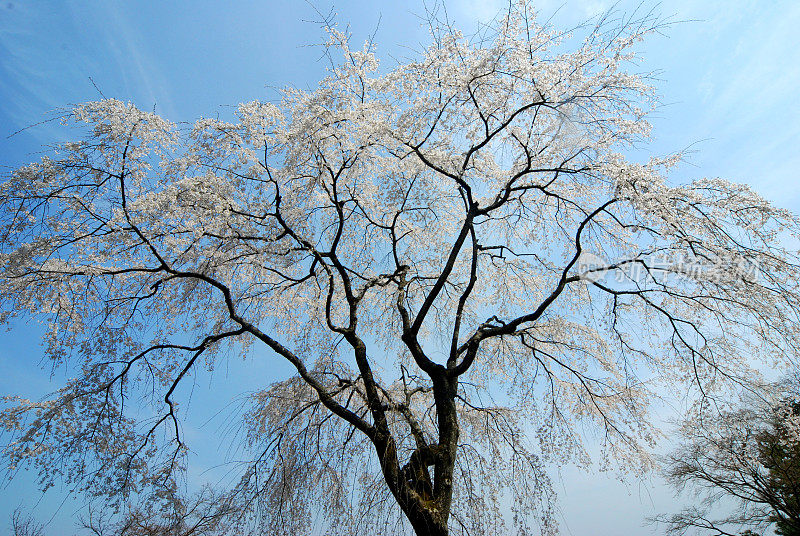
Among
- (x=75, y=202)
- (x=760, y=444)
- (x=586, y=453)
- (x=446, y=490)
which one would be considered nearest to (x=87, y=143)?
(x=75, y=202)

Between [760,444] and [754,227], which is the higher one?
[760,444]

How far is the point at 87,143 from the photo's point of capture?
5988 mm

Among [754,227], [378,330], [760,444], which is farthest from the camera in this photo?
[760,444]

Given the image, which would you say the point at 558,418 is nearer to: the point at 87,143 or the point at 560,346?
the point at 560,346

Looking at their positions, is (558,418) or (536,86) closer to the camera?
(536,86)

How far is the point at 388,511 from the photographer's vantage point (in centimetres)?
558

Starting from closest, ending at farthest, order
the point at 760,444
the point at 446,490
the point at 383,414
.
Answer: the point at 446,490, the point at 383,414, the point at 760,444

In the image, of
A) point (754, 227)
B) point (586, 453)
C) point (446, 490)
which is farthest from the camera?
point (586, 453)

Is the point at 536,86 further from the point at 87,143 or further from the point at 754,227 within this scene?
the point at 87,143

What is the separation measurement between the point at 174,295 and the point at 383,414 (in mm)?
3841

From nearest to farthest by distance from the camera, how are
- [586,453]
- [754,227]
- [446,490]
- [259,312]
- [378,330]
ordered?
[754,227] < [446,490] < [586,453] < [259,312] < [378,330]

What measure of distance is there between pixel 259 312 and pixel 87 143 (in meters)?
3.54

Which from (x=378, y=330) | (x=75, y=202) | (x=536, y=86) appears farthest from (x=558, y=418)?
(x=75, y=202)

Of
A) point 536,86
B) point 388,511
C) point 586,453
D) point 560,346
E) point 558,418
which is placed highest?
point 536,86
